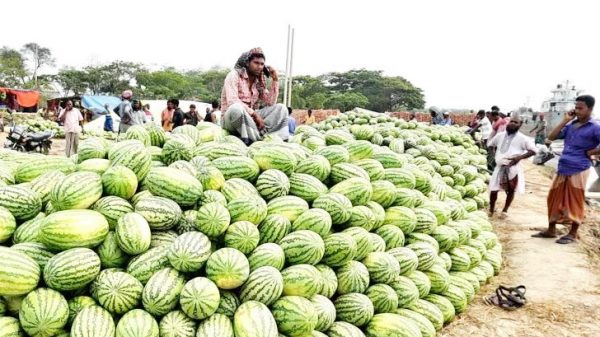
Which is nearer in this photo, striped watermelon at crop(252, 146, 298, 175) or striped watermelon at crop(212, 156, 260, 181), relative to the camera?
striped watermelon at crop(212, 156, 260, 181)

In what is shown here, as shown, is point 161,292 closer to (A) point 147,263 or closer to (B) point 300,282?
(A) point 147,263

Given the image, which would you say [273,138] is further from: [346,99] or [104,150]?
[346,99]

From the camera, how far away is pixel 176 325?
2332 mm

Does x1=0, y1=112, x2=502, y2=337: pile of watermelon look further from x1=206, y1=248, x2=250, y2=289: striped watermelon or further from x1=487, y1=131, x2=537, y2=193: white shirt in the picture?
x1=487, y1=131, x2=537, y2=193: white shirt

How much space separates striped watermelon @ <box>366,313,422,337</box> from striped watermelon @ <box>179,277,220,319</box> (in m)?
1.12

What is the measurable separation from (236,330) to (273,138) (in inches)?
96.8

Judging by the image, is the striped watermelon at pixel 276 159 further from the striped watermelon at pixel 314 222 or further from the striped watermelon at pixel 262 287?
the striped watermelon at pixel 262 287

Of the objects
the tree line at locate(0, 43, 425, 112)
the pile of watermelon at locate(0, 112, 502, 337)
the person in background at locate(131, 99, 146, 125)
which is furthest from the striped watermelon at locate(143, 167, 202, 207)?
the tree line at locate(0, 43, 425, 112)

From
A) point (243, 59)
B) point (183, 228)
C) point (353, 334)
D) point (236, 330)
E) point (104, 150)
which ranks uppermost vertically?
point (243, 59)

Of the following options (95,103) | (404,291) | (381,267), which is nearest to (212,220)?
(381,267)

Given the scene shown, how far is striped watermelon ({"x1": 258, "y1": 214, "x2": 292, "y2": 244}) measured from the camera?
2.93 meters

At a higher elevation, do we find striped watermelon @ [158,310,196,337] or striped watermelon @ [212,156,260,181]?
striped watermelon @ [212,156,260,181]

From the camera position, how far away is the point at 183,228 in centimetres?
280

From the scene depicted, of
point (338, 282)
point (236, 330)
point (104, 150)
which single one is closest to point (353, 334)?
point (338, 282)
